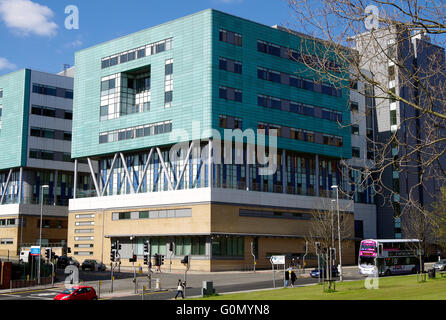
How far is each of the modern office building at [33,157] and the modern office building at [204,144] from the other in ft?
46.6

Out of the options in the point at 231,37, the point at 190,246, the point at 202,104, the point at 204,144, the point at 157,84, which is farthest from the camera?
the point at 157,84

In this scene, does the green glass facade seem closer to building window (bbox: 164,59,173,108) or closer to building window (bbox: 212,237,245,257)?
building window (bbox: 164,59,173,108)

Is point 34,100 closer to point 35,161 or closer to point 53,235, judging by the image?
point 35,161

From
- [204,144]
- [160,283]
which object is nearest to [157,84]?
[204,144]

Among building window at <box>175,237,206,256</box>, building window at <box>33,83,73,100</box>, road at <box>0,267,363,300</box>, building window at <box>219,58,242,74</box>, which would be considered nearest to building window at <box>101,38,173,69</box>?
building window at <box>219,58,242,74</box>

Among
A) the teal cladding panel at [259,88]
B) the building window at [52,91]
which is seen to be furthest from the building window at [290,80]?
the building window at [52,91]

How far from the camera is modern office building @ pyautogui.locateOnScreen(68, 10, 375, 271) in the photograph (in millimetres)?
76250

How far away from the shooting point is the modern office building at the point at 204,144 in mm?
76250

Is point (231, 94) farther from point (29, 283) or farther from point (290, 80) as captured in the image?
point (29, 283)

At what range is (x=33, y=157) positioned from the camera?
104 meters

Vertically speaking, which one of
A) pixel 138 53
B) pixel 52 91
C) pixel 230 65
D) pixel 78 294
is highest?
pixel 138 53

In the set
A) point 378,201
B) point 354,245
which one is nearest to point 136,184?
point 354,245

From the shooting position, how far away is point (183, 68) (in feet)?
261

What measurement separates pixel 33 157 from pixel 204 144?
43.3m
